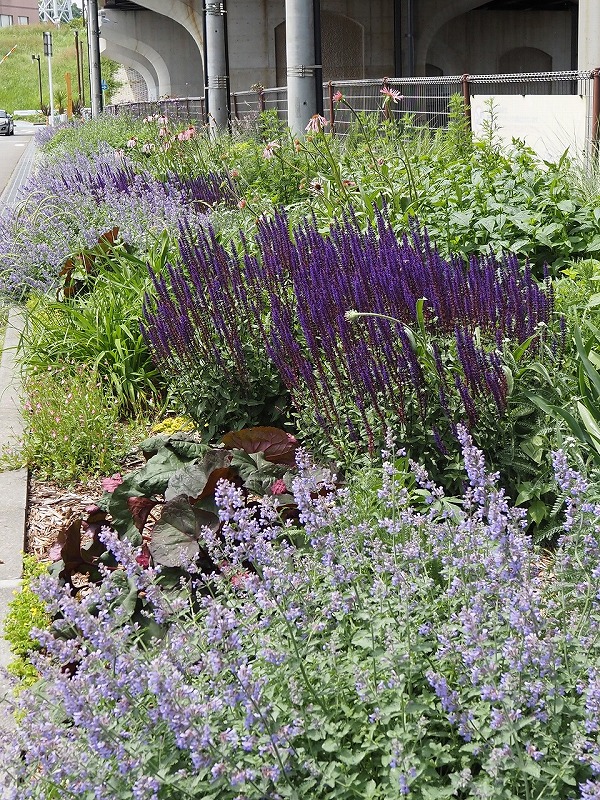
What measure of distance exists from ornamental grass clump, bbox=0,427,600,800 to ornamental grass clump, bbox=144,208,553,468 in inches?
51.0

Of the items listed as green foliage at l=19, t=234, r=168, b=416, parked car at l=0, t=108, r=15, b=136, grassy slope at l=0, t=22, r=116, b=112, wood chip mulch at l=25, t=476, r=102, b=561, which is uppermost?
grassy slope at l=0, t=22, r=116, b=112

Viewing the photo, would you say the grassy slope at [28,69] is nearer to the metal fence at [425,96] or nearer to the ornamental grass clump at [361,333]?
the metal fence at [425,96]

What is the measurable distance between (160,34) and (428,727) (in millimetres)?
38148

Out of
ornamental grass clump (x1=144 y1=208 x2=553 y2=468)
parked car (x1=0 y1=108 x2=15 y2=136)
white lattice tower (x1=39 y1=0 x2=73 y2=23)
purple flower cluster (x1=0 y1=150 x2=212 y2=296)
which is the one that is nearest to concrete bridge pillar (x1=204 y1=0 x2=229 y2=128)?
purple flower cluster (x1=0 y1=150 x2=212 y2=296)

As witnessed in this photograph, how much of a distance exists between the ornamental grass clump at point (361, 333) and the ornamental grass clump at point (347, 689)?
51.0 inches

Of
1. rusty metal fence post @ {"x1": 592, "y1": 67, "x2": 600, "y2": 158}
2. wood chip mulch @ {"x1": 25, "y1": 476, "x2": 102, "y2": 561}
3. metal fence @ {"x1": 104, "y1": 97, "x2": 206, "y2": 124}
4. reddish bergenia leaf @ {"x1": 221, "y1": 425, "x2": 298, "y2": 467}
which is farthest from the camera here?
metal fence @ {"x1": 104, "y1": 97, "x2": 206, "y2": 124}

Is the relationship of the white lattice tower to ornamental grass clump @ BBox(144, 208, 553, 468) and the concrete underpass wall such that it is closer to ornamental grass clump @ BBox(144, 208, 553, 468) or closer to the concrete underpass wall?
the concrete underpass wall

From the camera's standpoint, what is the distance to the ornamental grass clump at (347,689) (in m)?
2.01

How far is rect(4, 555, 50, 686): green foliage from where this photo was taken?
10.2ft

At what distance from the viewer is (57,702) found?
246 centimetres

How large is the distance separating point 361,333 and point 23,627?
5.22 ft

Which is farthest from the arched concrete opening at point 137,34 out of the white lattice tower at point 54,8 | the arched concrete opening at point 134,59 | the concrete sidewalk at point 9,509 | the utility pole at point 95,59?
the white lattice tower at point 54,8

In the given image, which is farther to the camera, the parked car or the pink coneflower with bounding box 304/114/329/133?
the parked car

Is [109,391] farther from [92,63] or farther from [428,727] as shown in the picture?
[92,63]
